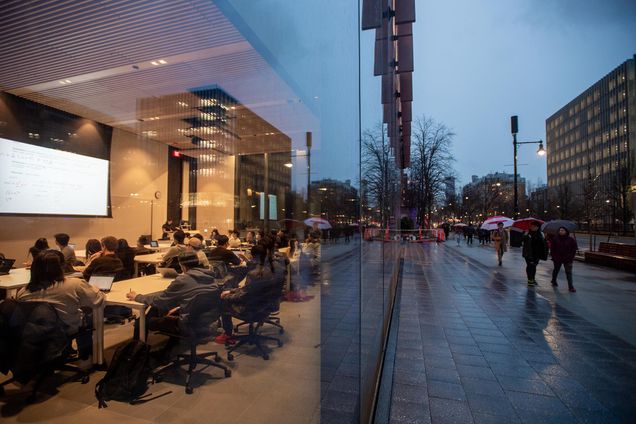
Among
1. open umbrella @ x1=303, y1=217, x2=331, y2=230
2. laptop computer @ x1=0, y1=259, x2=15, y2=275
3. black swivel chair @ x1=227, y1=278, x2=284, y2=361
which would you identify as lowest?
black swivel chair @ x1=227, y1=278, x2=284, y2=361

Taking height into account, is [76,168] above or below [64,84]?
below

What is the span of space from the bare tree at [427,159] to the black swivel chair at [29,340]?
862 inches

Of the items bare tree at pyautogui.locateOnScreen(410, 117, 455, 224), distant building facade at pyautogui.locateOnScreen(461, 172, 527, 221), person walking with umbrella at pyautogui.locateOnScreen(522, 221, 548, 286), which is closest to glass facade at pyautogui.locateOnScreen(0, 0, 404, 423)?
person walking with umbrella at pyautogui.locateOnScreen(522, 221, 548, 286)

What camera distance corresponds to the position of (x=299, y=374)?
2475 mm

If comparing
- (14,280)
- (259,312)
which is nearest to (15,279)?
(14,280)

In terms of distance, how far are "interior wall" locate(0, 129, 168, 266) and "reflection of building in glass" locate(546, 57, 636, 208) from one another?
1927 inches

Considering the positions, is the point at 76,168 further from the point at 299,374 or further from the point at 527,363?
the point at 527,363

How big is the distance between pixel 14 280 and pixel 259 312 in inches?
105

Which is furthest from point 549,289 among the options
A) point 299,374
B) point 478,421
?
point 299,374

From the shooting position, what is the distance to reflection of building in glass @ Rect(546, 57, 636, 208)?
51.6 m

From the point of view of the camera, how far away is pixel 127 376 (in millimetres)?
2746

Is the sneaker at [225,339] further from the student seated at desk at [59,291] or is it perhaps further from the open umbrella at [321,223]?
the open umbrella at [321,223]

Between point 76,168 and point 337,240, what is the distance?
384 centimetres

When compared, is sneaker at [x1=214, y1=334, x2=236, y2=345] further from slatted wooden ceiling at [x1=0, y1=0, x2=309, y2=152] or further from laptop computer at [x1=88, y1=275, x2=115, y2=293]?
slatted wooden ceiling at [x1=0, y1=0, x2=309, y2=152]
